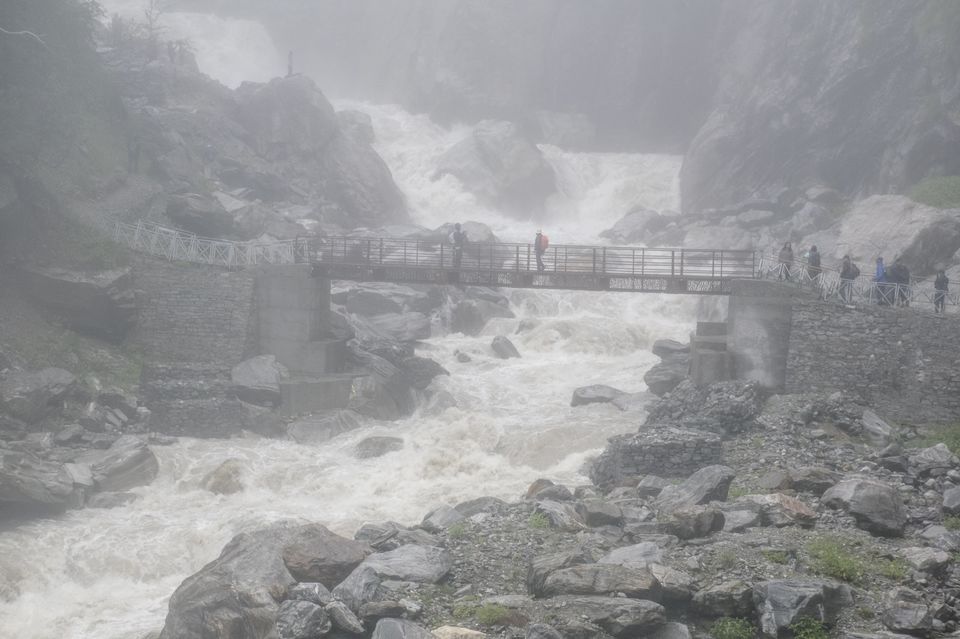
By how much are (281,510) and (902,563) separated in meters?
12.3

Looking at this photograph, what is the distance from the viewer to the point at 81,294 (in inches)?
974

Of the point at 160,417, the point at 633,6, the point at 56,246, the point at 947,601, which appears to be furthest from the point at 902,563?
the point at 633,6

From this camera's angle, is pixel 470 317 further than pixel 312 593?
Yes

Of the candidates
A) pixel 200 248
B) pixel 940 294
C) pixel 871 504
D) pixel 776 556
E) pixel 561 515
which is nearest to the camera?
pixel 776 556

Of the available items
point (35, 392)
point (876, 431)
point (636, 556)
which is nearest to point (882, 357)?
point (876, 431)

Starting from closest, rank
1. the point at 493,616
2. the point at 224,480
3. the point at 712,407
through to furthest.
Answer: the point at 493,616 < the point at 224,480 < the point at 712,407

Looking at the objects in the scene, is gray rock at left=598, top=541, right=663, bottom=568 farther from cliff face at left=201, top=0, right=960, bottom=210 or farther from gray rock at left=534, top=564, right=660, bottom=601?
cliff face at left=201, top=0, right=960, bottom=210

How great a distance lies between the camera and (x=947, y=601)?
32.7 feet

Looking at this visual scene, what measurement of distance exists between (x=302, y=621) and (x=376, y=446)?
12042mm

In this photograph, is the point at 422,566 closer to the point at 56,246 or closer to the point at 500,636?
the point at 500,636

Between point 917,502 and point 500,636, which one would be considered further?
point 917,502

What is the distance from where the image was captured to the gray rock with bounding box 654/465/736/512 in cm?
1474

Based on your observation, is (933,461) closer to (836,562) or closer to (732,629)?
(836,562)

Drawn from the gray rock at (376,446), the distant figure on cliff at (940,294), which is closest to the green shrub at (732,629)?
the gray rock at (376,446)
